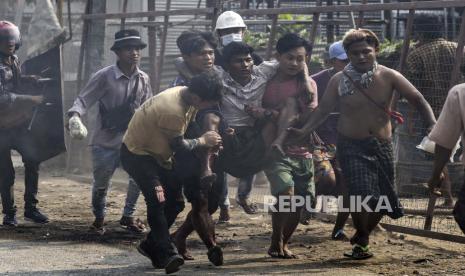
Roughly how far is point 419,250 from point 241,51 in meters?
2.26

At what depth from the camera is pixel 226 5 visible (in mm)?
13469

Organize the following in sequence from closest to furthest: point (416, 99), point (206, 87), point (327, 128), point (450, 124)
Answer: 1. point (450, 124)
2. point (206, 87)
3. point (416, 99)
4. point (327, 128)

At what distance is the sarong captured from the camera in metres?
8.16

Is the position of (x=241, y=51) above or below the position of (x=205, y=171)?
above

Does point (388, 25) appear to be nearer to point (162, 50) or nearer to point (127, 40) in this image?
point (162, 50)

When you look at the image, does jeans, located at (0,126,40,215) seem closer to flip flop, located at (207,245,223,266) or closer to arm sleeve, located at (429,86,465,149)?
flip flop, located at (207,245,223,266)

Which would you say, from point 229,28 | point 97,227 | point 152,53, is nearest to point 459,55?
point 229,28

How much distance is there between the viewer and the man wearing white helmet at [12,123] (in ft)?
32.6

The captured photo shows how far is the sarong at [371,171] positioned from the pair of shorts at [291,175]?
0.32m

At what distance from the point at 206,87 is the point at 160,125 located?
454 mm

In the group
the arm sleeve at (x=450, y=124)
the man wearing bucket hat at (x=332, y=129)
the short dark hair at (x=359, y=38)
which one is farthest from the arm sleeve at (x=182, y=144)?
the man wearing bucket hat at (x=332, y=129)

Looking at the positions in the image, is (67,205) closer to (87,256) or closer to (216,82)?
(87,256)

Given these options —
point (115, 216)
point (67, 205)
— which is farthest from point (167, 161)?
point (67, 205)

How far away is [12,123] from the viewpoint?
Result: 33.3ft
